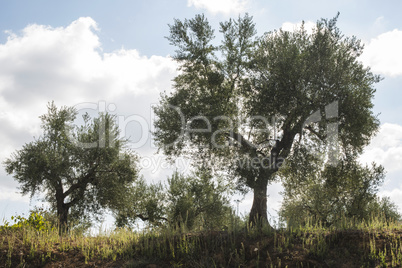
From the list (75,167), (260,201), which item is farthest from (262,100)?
(75,167)

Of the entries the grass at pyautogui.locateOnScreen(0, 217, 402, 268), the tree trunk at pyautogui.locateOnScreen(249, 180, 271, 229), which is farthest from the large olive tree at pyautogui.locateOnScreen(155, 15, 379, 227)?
the grass at pyautogui.locateOnScreen(0, 217, 402, 268)

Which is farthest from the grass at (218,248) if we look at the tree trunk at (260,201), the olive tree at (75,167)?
the olive tree at (75,167)

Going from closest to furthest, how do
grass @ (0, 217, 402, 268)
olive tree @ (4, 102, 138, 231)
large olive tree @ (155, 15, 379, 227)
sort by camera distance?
1. grass @ (0, 217, 402, 268)
2. large olive tree @ (155, 15, 379, 227)
3. olive tree @ (4, 102, 138, 231)

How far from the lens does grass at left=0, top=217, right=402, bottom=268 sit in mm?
10070

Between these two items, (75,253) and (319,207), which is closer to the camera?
(75,253)

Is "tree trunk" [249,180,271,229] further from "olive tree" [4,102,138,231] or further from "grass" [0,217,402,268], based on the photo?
"olive tree" [4,102,138,231]

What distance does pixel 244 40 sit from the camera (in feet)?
63.5

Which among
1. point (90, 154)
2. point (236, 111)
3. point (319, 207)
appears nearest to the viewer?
point (236, 111)

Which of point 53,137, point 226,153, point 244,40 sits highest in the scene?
point 244,40

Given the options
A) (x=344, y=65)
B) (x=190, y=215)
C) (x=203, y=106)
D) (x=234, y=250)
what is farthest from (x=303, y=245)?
(x=190, y=215)

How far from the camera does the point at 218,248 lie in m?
11.4

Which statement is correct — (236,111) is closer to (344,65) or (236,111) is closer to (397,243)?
(344,65)

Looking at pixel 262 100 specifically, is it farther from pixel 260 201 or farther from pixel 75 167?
pixel 75 167

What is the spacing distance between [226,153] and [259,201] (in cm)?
373
